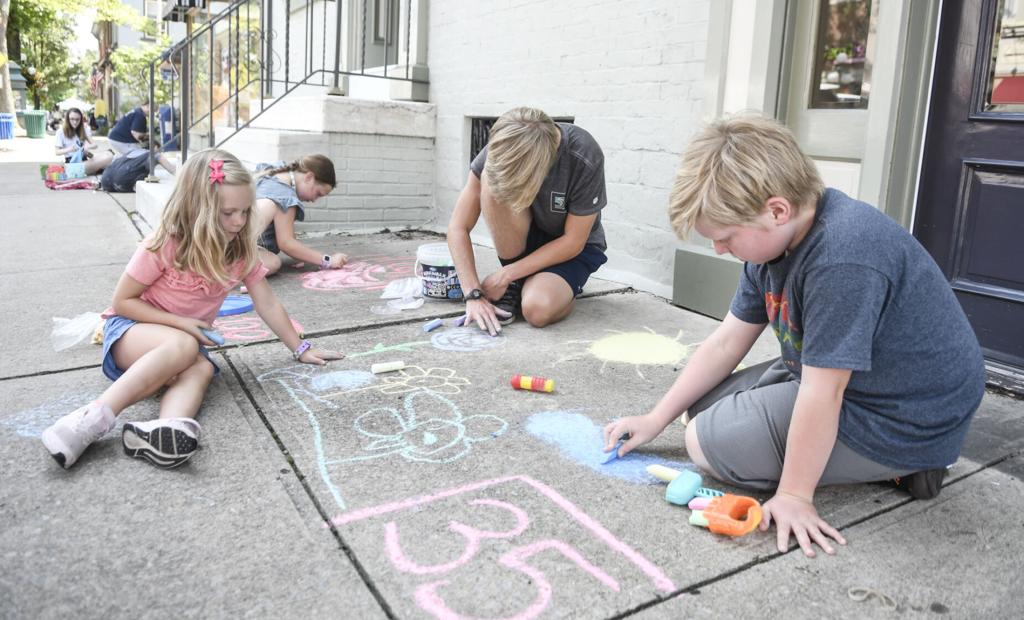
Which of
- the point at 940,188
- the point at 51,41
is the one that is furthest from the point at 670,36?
the point at 51,41

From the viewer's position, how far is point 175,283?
271 centimetres

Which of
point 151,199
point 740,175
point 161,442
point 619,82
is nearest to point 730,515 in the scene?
point 740,175

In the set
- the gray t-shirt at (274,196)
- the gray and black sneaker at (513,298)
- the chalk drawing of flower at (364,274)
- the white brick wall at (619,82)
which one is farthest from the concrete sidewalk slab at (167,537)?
the white brick wall at (619,82)

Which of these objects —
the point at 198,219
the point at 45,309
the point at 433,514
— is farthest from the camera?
the point at 45,309

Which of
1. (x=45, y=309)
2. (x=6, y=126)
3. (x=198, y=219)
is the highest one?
(x=198, y=219)

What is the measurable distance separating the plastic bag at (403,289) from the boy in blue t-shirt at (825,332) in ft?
8.19

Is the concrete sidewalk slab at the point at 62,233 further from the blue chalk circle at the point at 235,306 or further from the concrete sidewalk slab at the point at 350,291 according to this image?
the blue chalk circle at the point at 235,306

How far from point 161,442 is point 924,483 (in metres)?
2.07

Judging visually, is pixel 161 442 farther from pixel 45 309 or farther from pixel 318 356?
pixel 45 309

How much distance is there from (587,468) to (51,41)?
146ft

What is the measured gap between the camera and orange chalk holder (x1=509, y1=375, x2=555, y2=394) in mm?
2840

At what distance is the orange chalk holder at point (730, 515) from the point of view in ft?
6.06

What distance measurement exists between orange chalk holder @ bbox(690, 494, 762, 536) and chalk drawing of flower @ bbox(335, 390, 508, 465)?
0.75 metres

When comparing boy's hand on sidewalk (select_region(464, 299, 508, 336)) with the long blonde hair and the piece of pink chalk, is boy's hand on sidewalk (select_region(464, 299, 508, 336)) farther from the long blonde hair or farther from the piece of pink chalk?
the piece of pink chalk
